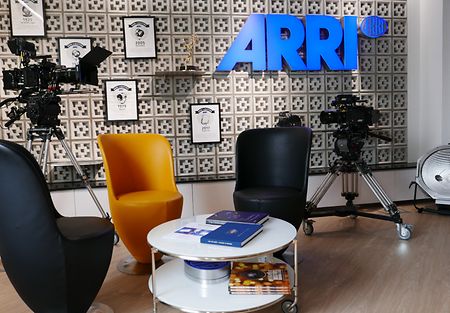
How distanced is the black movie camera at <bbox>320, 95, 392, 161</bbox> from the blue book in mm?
1770

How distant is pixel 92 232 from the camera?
2020 millimetres

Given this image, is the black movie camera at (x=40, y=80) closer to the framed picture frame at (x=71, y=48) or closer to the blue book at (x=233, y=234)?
the framed picture frame at (x=71, y=48)

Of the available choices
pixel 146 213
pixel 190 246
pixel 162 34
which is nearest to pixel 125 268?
pixel 146 213

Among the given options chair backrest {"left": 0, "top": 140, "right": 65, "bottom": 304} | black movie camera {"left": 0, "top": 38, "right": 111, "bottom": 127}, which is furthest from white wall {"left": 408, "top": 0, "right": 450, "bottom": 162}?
chair backrest {"left": 0, "top": 140, "right": 65, "bottom": 304}

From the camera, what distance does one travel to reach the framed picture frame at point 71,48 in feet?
13.2

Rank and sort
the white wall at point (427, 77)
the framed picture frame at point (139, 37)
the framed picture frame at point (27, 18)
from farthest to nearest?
the white wall at point (427, 77) → the framed picture frame at point (139, 37) → the framed picture frame at point (27, 18)

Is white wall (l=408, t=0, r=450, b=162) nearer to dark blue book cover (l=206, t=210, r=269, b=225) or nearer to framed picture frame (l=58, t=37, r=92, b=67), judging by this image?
dark blue book cover (l=206, t=210, r=269, b=225)

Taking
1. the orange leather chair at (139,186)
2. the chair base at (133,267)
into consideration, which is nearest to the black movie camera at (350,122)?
the orange leather chair at (139,186)

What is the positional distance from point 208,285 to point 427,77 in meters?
3.83

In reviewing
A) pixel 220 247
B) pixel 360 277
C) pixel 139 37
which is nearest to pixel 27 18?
pixel 139 37

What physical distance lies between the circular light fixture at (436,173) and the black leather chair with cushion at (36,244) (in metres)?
3.28

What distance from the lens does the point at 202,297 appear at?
6.51 ft

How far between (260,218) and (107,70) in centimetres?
259

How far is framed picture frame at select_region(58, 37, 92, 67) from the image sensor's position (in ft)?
13.2
